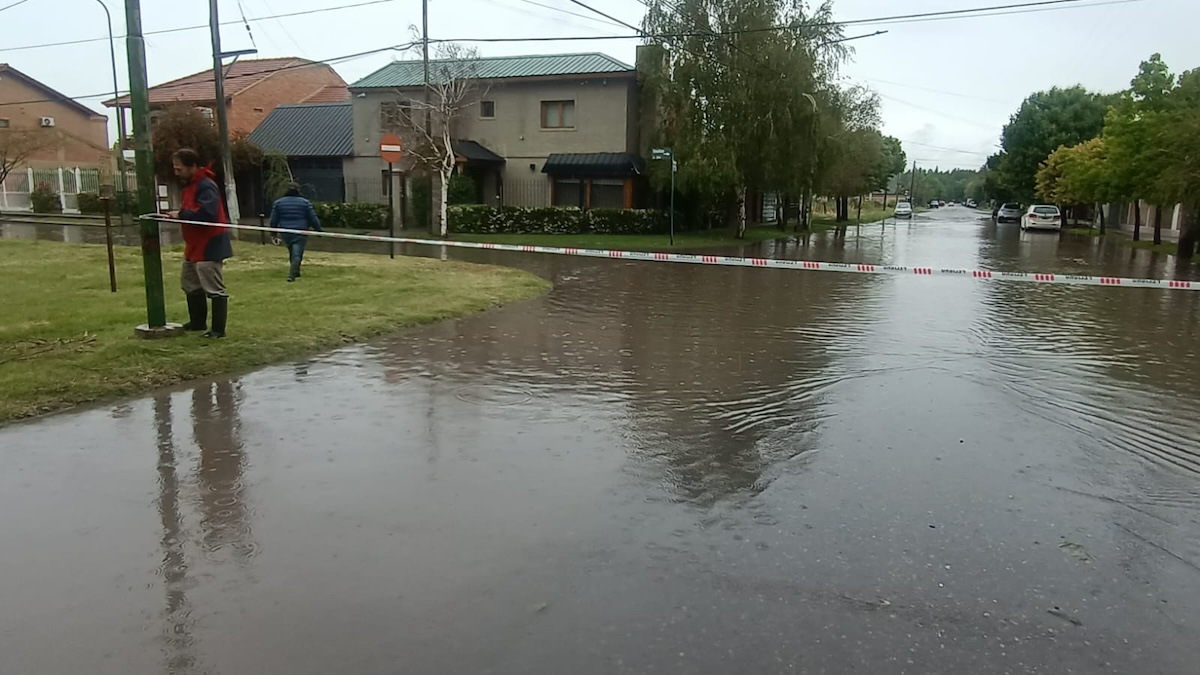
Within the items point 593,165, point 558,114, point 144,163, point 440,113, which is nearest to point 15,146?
point 440,113

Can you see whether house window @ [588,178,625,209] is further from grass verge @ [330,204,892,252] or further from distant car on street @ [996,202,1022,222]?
distant car on street @ [996,202,1022,222]

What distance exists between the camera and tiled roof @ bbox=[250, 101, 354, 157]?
119ft

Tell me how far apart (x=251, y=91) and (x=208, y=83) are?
3270mm

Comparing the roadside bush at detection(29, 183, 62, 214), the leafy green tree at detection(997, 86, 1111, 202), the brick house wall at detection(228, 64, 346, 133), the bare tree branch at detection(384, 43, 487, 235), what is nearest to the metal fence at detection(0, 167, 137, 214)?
the roadside bush at detection(29, 183, 62, 214)

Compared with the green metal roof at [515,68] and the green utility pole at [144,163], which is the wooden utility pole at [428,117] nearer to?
the green metal roof at [515,68]

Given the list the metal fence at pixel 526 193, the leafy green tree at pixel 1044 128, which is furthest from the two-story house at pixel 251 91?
the leafy green tree at pixel 1044 128

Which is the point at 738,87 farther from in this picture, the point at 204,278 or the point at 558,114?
the point at 204,278

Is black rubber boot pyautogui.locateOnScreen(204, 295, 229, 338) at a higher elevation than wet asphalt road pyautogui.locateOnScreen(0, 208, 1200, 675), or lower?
higher

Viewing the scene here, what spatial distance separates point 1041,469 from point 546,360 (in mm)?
4583

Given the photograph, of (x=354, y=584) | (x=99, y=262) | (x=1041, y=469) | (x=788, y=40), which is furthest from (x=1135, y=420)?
(x=788, y=40)

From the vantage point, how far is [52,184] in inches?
1598

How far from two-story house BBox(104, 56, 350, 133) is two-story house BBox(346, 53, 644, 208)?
4.80m

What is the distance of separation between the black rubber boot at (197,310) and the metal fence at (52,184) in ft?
115

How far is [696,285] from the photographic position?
15664 millimetres
